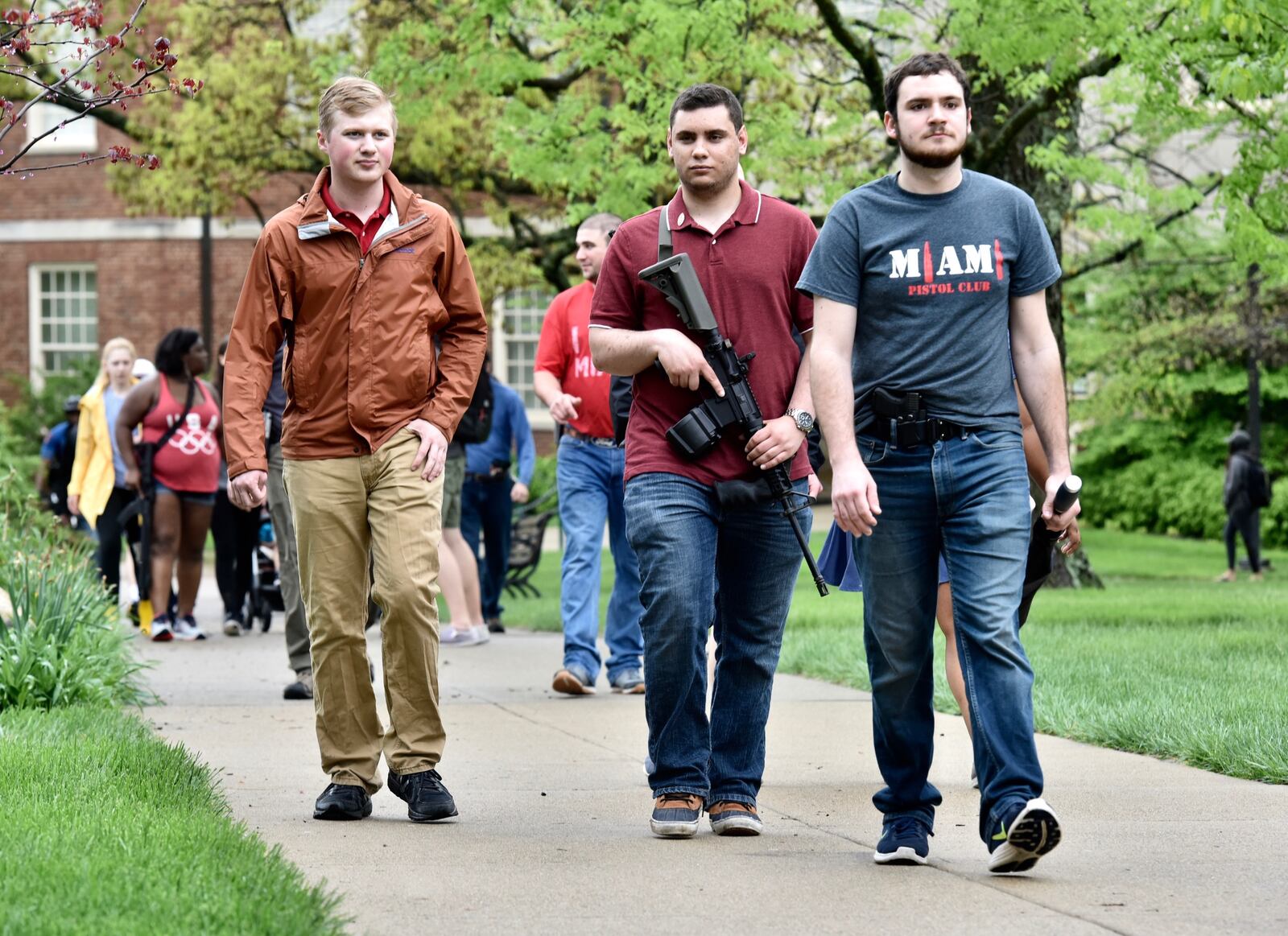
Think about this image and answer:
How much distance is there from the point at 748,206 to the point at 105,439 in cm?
872

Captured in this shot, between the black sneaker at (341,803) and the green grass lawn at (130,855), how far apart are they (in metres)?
0.31

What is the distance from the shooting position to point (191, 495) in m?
12.6

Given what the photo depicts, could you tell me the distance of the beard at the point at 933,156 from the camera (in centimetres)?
479

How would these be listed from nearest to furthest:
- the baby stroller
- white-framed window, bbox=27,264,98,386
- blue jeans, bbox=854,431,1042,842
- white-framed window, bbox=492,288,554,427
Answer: blue jeans, bbox=854,431,1042,842 < the baby stroller < white-framed window, bbox=492,288,554,427 < white-framed window, bbox=27,264,98,386

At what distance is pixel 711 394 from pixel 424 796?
4.90 feet

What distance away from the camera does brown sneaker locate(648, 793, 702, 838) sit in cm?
536

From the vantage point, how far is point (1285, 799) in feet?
19.3

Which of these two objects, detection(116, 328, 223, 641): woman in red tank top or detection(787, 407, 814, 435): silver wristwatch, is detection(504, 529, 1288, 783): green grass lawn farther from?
detection(116, 328, 223, 641): woman in red tank top

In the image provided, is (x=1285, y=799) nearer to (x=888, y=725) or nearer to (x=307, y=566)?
(x=888, y=725)

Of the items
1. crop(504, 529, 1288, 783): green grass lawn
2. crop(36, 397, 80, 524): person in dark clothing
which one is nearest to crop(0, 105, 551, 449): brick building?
crop(36, 397, 80, 524): person in dark clothing

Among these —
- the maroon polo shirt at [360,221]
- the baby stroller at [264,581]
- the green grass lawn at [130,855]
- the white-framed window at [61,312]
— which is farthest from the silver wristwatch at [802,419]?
the white-framed window at [61,312]

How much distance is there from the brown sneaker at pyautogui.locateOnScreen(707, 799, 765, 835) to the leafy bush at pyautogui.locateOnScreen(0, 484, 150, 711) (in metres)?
3.37

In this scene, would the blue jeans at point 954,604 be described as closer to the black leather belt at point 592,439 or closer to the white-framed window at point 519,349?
the black leather belt at point 592,439

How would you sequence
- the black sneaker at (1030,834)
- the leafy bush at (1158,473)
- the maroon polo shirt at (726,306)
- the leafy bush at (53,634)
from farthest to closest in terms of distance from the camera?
the leafy bush at (1158,473), the leafy bush at (53,634), the maroon polo shirt at (726,306), the black sneaker at (1030,834)
